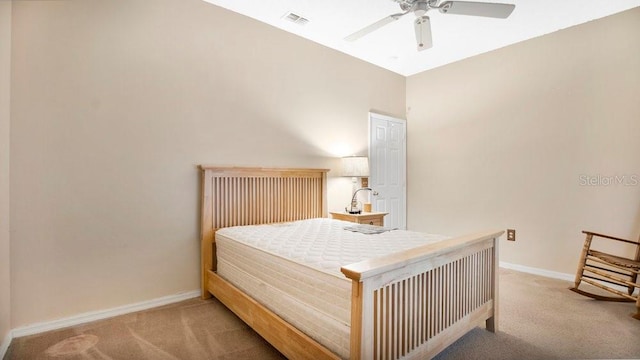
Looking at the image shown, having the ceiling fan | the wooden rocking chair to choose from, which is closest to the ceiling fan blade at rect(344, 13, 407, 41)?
the ceiling fan

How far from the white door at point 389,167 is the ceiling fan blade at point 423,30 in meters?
1.74

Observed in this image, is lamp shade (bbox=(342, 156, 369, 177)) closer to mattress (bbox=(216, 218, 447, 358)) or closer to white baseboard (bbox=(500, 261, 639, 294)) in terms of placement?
mattress (bbox=(216, 218, 447, 358))

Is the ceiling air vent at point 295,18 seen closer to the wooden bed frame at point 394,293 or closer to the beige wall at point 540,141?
the wooden bed frame at point 394,293

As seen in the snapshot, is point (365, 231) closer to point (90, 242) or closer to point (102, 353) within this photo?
point (102, 353)

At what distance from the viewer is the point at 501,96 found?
12.7 ft

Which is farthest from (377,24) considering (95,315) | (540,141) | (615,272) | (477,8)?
(95,315)

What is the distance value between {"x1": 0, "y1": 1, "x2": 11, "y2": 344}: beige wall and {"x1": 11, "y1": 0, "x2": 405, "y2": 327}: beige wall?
0.06 meters

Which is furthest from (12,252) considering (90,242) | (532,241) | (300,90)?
(532,241)

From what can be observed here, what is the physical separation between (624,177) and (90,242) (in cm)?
469

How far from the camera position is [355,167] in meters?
3.69

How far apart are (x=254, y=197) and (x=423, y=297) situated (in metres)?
1.94

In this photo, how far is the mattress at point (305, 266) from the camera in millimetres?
1455

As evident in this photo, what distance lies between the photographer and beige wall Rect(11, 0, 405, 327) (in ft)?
7.03

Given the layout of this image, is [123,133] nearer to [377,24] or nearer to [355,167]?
[377,24]
